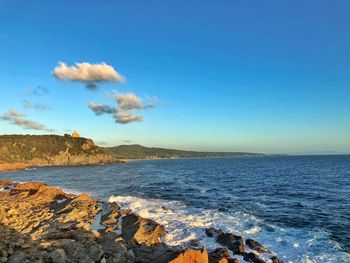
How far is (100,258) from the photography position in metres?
16.7

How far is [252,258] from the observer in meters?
19.9

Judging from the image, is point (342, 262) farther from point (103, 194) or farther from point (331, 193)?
point (103, 194)

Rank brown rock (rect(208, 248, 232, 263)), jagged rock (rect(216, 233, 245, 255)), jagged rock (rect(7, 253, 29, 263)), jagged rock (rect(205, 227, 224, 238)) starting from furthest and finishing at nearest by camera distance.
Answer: jagged rock (rect(205, 227, 224, 238)), jagged rock (rect(216, 233, 245, 255)), brown rock (rect(208, 248, 232, 263)), jagged rock (rect(7, 253, 29, 263))

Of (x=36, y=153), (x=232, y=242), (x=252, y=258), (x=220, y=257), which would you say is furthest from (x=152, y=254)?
(x=36, y=153)

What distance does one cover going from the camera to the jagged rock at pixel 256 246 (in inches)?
842

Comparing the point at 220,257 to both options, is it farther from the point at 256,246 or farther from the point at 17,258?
the point at 17,258

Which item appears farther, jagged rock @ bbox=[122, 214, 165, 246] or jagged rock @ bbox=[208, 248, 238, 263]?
jagged rock @ bbox=[122, 214, 165, 246]

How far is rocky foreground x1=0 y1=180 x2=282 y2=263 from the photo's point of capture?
1627 centimetres

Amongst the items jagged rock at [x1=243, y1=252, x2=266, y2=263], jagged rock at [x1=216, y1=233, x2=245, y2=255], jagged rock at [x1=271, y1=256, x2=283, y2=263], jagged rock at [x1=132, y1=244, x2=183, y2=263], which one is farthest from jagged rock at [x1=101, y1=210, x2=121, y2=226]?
jagged rock at [x1=271, y1=256, x2=283, y2=263]

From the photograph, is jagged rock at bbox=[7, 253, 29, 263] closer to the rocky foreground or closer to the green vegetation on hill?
the rocky foreground

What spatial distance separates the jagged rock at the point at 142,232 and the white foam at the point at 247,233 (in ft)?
2.80

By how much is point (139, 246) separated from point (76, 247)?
4974 mm

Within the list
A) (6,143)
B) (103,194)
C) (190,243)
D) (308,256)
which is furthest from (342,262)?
(6,143)

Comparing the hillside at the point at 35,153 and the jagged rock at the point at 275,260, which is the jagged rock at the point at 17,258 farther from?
the hillside at the point at 35,153
